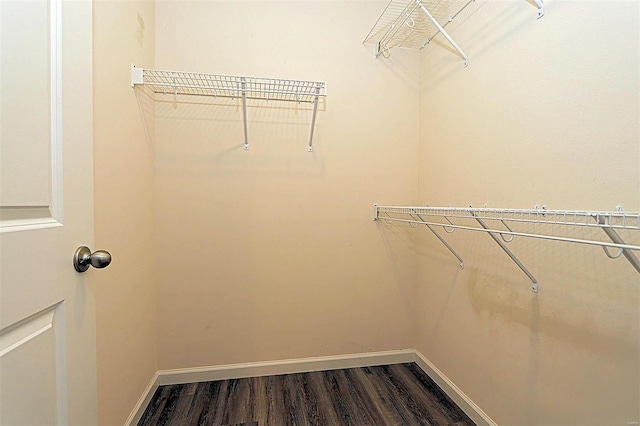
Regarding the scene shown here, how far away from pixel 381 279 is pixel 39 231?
5.85 feet

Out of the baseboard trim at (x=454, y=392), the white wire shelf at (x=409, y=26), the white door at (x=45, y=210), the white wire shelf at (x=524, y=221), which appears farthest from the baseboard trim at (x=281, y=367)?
the white wire shelf at (x=409, y=26)

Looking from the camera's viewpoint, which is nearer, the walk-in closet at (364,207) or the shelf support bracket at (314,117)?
the walk-in closet at (364,207)

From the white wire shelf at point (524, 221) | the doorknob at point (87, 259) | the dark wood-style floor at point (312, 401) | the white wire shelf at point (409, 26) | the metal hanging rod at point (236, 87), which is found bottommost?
the dark wood-style floor at point (312, 401)

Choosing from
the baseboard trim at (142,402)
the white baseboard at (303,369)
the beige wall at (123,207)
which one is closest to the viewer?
the beige wall at (123,207)

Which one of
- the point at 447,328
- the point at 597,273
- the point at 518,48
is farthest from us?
the point at 447,328

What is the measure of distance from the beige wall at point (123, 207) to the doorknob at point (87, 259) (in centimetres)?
44

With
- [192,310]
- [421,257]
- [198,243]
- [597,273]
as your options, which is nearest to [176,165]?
[198,243]

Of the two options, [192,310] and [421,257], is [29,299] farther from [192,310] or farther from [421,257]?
[421,257]

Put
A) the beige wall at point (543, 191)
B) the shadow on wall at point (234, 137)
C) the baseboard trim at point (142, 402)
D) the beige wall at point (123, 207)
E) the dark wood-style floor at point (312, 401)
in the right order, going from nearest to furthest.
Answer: the beige wall at point (543, 191) → the beige wall at point (123, 207) → the baseboard trim at point (142, 402) → the dark wood-style floor at point (312, 401) → the shadow on wall at point (234, 137)

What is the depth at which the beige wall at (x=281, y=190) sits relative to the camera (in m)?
1.80

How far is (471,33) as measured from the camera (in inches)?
61.4

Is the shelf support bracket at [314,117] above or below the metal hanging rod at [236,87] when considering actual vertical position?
below

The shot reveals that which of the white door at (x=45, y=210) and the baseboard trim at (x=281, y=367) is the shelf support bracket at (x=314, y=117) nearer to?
the white door at (x=45, y=210)

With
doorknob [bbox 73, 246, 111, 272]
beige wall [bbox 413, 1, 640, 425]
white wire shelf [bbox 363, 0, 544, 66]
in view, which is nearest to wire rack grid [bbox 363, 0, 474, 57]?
white wire shelf [bbox 363, 0, 544, 66]
